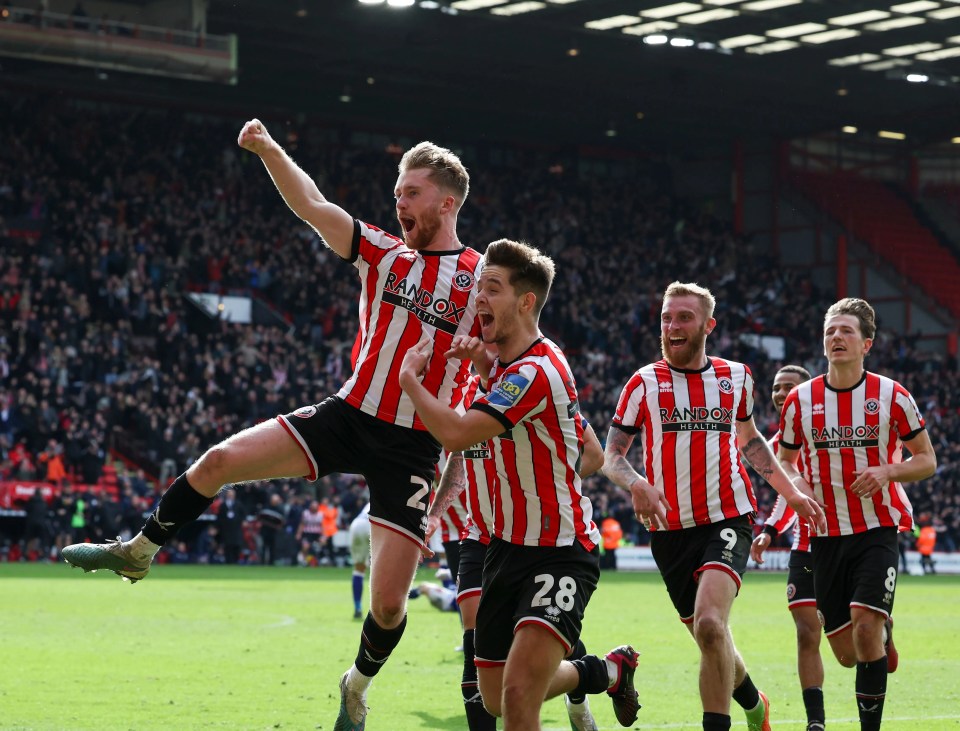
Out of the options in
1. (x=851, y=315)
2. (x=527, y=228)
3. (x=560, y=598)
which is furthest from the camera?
(x=527, y=228)

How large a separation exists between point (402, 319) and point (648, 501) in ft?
5.46

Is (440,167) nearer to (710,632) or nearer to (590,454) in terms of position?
(590,454)

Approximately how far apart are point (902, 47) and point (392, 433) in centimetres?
3587

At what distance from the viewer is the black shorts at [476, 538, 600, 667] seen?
6.48 meters

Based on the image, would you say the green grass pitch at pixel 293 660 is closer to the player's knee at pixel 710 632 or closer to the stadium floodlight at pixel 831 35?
the player's knee at pixel 710 632

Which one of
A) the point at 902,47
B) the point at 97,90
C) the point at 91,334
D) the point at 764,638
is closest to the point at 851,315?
the point at 764,638

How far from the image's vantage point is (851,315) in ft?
31.3

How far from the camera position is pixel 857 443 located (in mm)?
9461

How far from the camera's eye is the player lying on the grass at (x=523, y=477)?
639cm

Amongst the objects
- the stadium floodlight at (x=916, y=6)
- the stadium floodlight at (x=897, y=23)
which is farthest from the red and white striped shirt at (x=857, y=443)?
the stadium floodlight at (x=897, y=23)

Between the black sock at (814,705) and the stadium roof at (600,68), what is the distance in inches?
1136

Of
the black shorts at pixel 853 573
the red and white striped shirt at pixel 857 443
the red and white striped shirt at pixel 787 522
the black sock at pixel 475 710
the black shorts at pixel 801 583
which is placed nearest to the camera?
the black sock at pixel 475 710

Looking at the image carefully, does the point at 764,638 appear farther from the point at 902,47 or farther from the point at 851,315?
the point at 902,47

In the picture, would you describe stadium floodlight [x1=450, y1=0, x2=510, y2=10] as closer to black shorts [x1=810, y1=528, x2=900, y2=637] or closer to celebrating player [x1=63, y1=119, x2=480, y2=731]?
black shorts [x1=810, y1=528, x2=900, y2=637]
